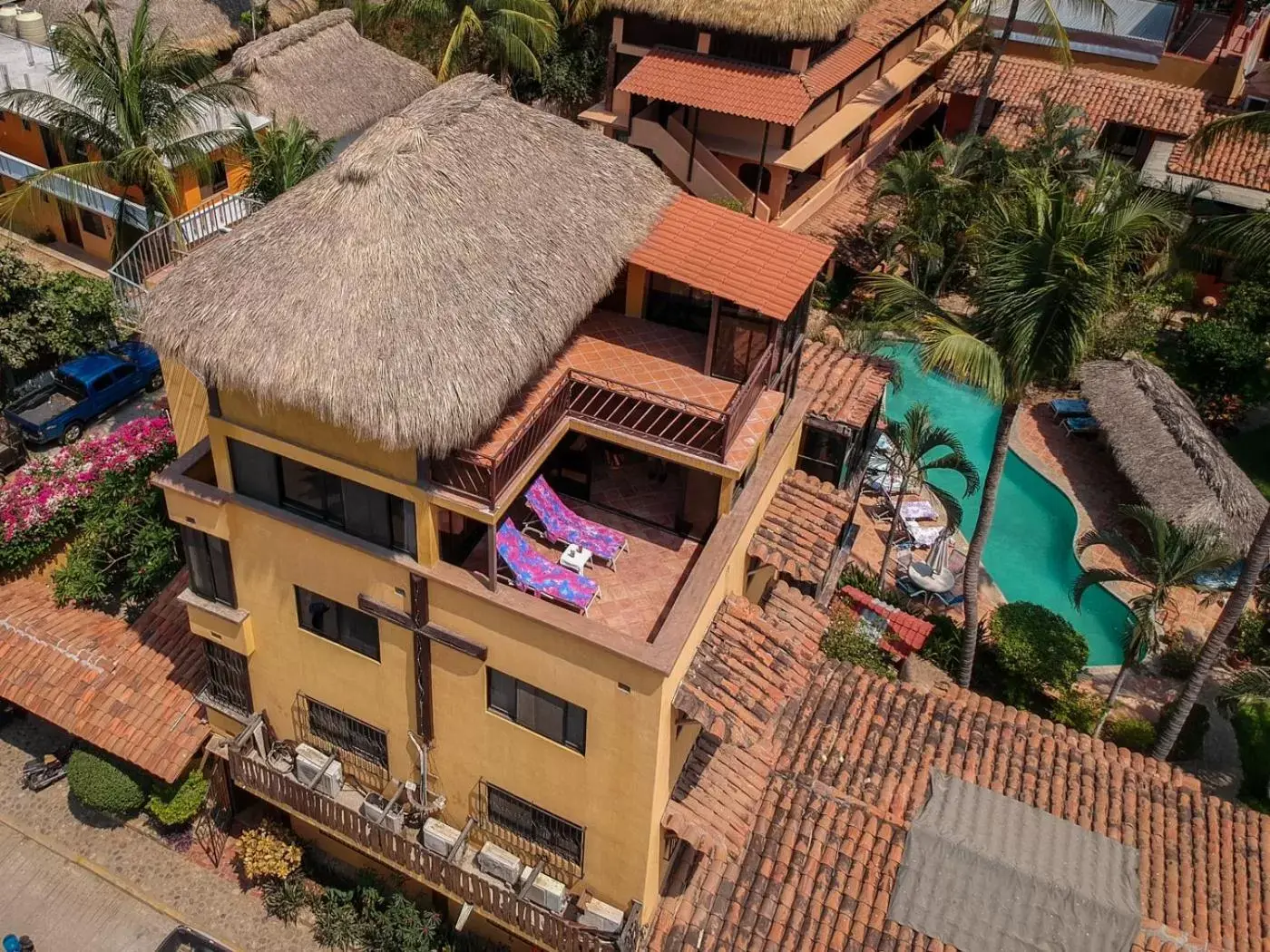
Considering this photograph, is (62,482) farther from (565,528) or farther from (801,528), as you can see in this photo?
(801,528)

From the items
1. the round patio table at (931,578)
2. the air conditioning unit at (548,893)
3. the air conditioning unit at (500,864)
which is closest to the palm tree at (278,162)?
the air conditioning unit at (500,864)

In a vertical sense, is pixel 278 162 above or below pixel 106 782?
above

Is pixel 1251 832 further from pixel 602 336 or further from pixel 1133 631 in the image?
pixel 602 336

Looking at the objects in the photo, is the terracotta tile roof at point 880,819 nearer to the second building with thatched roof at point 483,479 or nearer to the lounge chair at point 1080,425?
the second building with thatched roof at point 483,479

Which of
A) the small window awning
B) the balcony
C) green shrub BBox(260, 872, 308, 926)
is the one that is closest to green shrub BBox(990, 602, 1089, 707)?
the balcony

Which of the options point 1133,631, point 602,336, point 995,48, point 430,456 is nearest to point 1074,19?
point 995,48

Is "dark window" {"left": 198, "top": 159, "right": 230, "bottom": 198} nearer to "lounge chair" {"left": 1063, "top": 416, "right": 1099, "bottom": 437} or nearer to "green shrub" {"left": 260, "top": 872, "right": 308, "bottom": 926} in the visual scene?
"green shrub" {"left": 260, "top": 872, "right": 308, "bottom": 926}

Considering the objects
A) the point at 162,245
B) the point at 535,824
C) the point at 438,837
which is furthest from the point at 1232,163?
the point at 438,837
